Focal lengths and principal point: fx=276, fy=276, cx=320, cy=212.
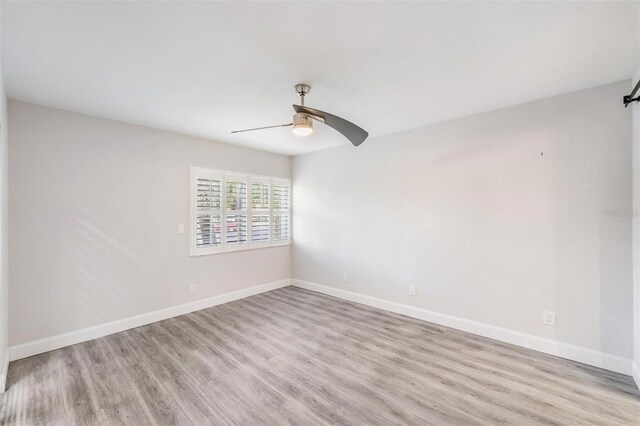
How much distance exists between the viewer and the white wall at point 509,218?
2.50m

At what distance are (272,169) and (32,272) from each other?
3.38m

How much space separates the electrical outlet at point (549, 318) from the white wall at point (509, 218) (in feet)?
0.11

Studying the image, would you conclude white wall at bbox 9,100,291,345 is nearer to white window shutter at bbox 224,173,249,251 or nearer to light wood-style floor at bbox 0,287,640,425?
white window shutter at bbox 224,173,249,251

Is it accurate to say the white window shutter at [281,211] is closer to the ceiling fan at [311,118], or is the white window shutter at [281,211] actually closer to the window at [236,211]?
the window at [236,211]


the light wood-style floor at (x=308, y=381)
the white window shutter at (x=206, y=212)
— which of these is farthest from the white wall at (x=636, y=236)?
the white window shutter at (x=206, y=212)

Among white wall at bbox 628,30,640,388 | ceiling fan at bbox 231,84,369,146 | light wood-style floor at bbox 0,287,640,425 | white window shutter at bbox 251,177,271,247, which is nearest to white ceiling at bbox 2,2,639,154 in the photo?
ceiling fan at bbox 231,84,369,146

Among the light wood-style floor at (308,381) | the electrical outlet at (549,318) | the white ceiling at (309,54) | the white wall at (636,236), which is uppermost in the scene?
the white ceiling at (309,54)

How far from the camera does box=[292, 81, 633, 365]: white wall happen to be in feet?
8.19

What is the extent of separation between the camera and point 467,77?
2.34m

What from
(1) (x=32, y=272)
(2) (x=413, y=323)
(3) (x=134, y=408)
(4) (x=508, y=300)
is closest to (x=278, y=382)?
(3) (x=134, y=408)

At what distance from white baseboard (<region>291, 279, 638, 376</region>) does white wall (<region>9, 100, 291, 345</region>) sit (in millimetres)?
2639

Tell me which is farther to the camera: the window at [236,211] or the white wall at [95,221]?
the window at [236,211]

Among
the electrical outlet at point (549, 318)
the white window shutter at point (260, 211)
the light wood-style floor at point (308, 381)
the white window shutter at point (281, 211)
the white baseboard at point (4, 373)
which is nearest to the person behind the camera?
the light wood-style floor at point (308, 381)

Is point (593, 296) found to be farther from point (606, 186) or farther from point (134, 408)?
point (134, 408)
